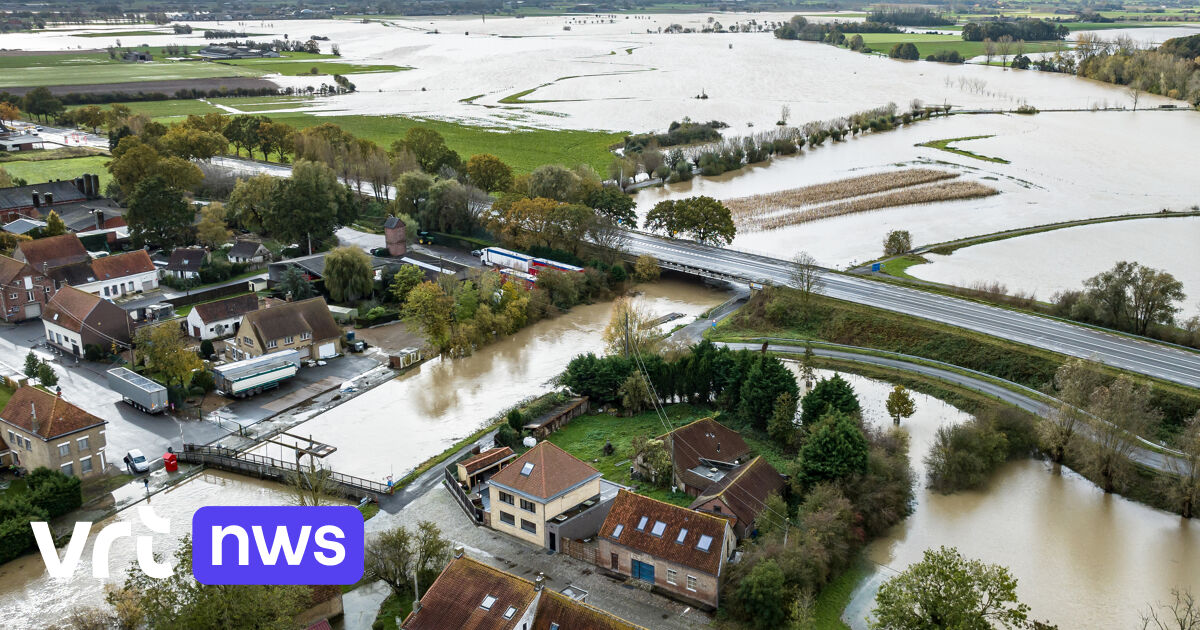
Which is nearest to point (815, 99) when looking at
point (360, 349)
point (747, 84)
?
point (747, 84)

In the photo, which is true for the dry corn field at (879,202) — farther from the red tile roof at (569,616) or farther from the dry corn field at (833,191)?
the red tile roof at (569,616)

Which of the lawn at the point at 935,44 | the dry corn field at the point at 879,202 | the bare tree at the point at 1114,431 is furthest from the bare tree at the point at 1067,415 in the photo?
the lawn at the point at 935,44

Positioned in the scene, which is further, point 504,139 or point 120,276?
point 504,139

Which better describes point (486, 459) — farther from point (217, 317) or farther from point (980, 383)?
point (980, 383)

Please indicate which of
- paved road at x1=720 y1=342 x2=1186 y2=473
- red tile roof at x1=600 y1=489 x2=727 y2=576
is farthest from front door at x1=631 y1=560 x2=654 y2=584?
paved road at x1=720 y1=342 x2=1186 y2=473

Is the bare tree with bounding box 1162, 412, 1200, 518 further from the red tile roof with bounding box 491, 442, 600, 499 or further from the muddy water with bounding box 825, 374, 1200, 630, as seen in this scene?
the red tile roof with bounding box 491, 442, 600, 499

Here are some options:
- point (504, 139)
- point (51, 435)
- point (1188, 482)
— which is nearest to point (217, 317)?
point (51, 435)

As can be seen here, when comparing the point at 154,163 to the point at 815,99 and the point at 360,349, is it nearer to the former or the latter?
the point at 360,349
